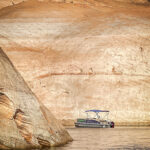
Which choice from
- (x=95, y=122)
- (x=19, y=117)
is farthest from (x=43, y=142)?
(x=95, y=122)

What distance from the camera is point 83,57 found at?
58.4 m

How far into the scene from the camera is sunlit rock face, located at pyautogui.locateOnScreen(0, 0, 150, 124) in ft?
180

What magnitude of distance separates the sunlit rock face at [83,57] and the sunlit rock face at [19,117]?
35.5m

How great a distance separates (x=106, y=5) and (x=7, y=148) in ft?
186

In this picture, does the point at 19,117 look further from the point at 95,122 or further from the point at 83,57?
the point at 83,57

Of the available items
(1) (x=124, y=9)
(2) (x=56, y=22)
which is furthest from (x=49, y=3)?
(1) (x=124, y=9)

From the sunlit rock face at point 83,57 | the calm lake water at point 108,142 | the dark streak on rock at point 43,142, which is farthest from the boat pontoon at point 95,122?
the dark streak on rock at point 43,142

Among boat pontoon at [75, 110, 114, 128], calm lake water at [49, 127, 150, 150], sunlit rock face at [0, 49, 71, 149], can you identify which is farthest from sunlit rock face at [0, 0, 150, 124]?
sunlit rock face at [0, 49, 71, 149]

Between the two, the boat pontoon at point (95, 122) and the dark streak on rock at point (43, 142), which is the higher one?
the dark streak on rock at point (43, 142)

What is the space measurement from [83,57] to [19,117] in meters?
41.5

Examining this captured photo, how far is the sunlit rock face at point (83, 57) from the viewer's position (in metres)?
54.9

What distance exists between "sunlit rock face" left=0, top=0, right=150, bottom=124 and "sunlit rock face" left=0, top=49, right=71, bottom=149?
35.5 metres

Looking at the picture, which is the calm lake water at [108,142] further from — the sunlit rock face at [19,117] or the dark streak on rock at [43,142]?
the sunlit rock face at [19,117]

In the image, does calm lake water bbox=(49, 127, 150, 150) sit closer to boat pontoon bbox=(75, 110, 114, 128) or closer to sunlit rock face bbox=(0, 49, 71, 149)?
sunlit rock face bbox=(0, 49, 71, 149)
